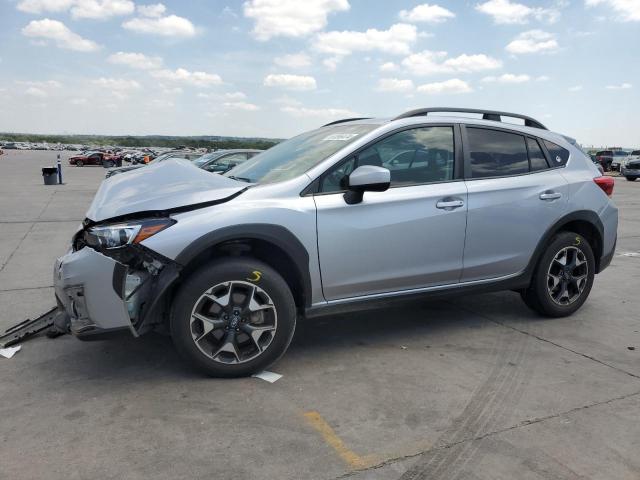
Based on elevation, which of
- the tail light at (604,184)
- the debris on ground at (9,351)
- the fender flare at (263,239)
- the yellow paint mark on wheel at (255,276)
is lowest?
the debris on ground at (9,351)

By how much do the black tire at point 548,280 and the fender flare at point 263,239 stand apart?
216cm

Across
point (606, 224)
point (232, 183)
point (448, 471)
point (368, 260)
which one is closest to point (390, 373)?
point (368, 260)

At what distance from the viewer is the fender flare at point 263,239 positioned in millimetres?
3266

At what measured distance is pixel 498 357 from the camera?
396cm

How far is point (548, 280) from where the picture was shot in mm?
4699

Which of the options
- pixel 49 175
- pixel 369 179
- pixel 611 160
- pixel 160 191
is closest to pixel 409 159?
pixel 369 179

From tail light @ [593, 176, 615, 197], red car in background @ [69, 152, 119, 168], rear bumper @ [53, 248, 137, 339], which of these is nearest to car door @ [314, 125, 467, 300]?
rear bumper @ [53, 248, 137, 339]

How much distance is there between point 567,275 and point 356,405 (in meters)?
2.58

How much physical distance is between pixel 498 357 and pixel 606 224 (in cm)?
184

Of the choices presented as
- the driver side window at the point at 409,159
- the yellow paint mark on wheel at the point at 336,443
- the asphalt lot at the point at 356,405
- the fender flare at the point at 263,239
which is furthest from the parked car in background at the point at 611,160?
the yellow paint mark on wheel at the point at 336,443

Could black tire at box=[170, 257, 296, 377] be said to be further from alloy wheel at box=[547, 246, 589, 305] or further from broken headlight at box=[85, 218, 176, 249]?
alloy wheel at box=[547, 246, 589, 305]

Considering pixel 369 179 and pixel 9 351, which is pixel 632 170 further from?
pixel 9 351

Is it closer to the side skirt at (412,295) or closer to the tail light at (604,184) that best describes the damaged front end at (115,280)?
the side skirt at (412,295)

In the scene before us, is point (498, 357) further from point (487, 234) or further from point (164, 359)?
point (164, 359)
